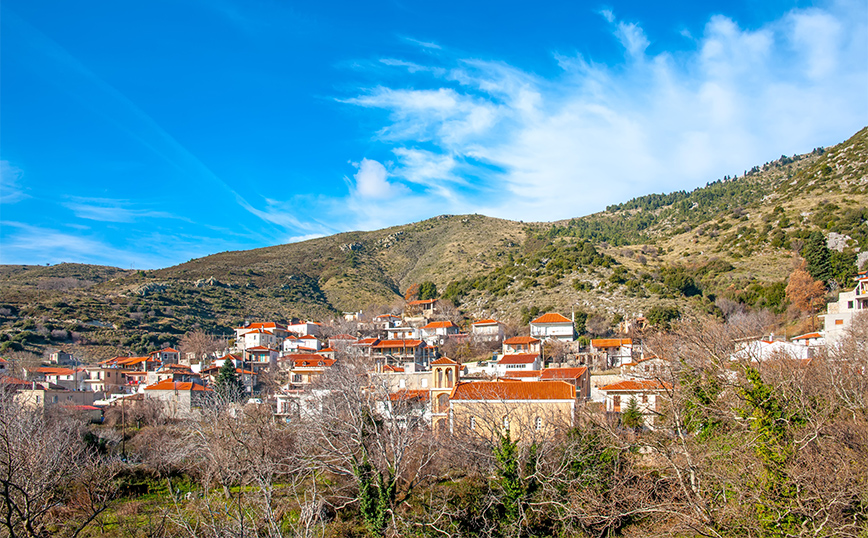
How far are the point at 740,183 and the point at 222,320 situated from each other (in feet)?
331

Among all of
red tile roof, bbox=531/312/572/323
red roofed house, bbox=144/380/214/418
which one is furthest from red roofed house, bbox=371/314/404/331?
red roofed house, bbox=144/380/214/418

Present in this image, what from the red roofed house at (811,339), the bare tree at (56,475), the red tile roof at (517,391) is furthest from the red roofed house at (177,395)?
the red roofed house at (811,339)

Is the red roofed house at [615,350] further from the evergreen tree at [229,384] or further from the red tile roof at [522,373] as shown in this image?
the evergreen tree at [229,384]

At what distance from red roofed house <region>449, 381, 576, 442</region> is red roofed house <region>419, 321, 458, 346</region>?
2757 centimetres

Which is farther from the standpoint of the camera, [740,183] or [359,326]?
[740,183]

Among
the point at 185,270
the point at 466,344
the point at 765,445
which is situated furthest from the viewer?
the point at 185,270

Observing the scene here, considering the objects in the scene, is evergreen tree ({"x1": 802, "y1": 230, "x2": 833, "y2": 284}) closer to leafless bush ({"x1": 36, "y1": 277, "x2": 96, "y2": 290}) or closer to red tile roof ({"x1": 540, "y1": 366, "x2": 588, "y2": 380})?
red tile roof ({"x1": 540, "y1": 366, "x2": 588, "y2": 380})

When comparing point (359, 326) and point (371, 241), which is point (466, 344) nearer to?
point (359, 326)

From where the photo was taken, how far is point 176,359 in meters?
56.2

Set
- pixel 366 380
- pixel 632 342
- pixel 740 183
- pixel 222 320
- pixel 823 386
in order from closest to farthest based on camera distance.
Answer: pixel 823 386
pixel 366 380
pixel 632 342
pixel 222 320
pixel 740 183

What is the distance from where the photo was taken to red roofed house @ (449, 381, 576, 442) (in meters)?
27.8

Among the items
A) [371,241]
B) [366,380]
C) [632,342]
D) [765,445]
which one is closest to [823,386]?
[765,445]

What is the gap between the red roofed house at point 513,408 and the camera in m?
27.8

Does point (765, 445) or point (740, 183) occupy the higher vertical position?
point (740, 183)
